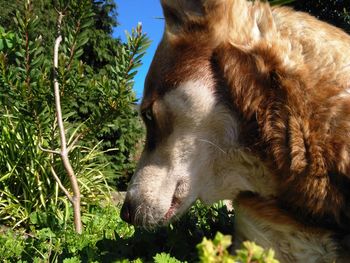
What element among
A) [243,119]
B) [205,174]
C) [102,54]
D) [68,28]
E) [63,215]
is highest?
[102,54]

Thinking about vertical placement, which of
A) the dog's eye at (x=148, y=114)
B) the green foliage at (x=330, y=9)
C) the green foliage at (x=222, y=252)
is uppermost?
the green foliage at (x=330, y=9)

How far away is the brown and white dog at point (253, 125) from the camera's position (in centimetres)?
215

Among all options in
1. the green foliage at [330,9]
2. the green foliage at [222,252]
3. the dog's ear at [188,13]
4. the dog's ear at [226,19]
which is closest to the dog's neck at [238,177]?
the dog's ear at [226,19]

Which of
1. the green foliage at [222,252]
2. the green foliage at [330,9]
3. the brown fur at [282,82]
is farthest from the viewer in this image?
the green foliage at [330,9]

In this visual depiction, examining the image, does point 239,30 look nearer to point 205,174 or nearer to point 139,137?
point 205,174

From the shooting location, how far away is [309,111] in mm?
2180

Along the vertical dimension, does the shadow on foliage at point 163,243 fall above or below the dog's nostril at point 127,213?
below

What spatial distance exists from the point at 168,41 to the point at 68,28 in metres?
1.48

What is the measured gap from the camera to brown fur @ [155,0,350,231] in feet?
6.95

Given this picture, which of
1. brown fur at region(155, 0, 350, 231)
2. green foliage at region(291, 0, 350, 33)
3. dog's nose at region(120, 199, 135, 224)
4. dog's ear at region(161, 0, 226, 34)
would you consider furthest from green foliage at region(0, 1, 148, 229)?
green foliage at region(291, 0, 350, 33)

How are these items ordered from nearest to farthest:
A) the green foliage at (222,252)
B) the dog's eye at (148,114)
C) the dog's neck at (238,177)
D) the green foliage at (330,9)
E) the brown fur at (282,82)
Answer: the green foliage at (222,252) < the brown fur at (282,82) < the dog's neck at (238,177) < the dog's eye at (148,114) < the green foliage at (330,9)

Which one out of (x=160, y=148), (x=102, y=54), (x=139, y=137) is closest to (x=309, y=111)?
(x=160, y=148)

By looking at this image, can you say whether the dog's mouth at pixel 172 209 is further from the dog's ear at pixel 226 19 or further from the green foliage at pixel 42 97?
the green foliage at pixel 42 97

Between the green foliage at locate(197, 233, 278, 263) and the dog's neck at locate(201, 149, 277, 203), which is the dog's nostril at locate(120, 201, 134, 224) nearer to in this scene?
the dog's neck at locate(201, 149, 277, 203)
